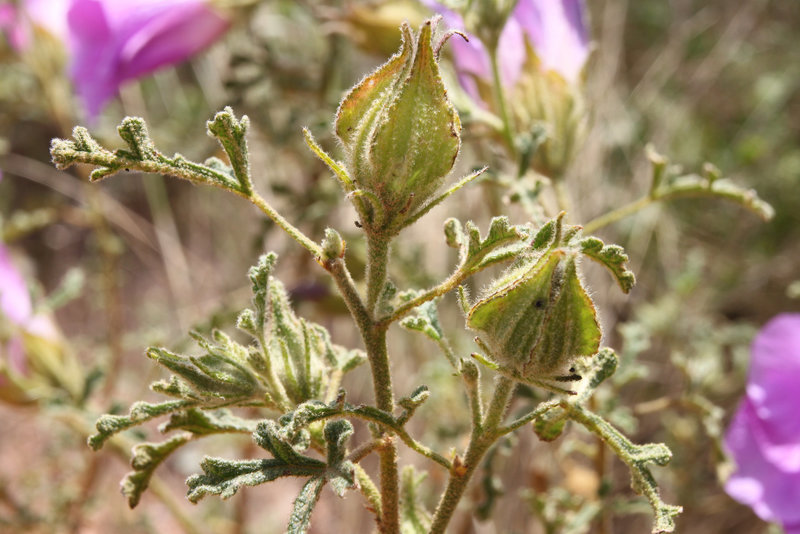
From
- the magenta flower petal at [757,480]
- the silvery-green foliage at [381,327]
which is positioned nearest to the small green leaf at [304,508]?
the silvery-green foliage at [381,327]

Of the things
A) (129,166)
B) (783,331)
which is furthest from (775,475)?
(129,166)

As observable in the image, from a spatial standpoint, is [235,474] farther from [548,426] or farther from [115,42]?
[115,42]

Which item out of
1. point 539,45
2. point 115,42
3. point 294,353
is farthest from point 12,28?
point 294,353

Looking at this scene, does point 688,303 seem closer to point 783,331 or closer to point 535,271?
point 783,331

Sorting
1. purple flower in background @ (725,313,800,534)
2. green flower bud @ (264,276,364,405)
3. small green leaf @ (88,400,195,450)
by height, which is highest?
purple flower in background @ (725,313,800,534)

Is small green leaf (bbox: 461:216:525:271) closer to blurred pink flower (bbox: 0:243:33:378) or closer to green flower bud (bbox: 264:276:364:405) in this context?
green flower bud (bbox: 264:276:364:405)

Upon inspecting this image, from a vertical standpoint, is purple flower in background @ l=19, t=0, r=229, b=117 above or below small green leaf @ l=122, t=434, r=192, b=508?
above

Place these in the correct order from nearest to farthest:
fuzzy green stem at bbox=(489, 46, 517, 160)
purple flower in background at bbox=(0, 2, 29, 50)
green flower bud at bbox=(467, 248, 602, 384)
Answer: green flower bud at bbox=(467, 248, 602, 384), fuzzy green stem at bbox=(489, 46, 517, 160), purple flower in background at bbox=(0, 2, 29, 50)

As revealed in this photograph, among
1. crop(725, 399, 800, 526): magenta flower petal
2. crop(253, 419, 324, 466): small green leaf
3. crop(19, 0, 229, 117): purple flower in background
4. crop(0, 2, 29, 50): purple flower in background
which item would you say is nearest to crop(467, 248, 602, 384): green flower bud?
crop(253, 419, 324, 466): small green leaf
